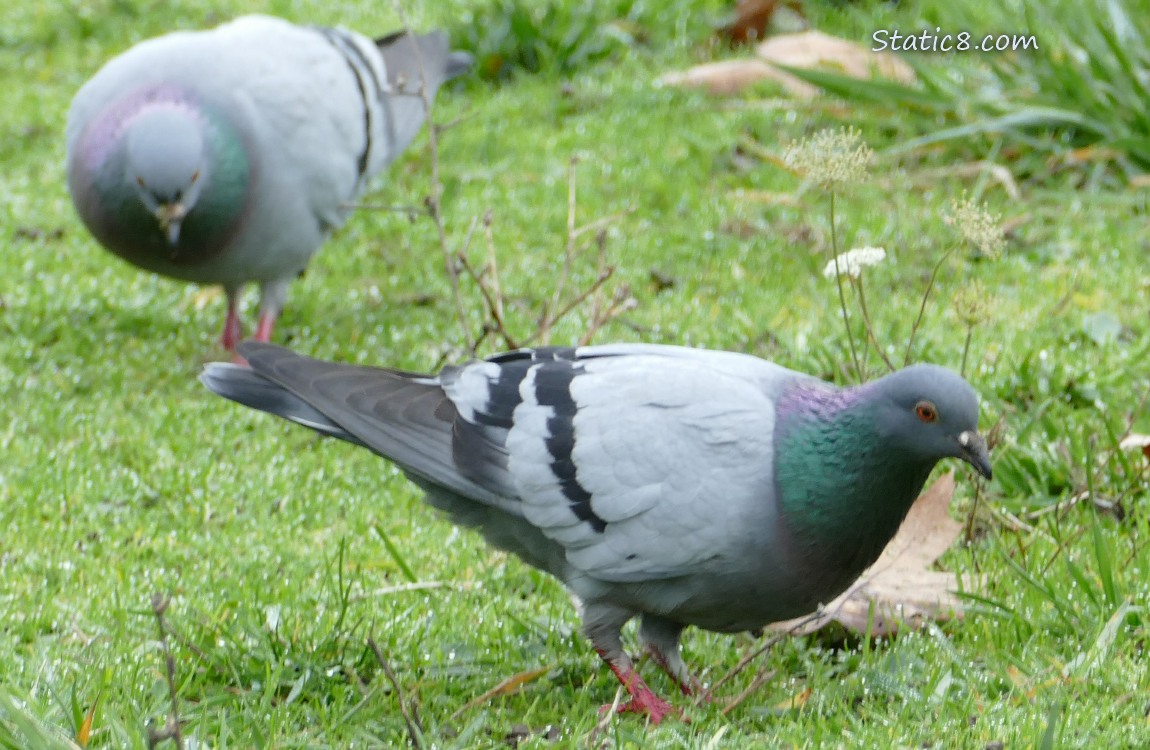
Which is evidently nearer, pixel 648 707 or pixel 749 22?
pixel 648 707

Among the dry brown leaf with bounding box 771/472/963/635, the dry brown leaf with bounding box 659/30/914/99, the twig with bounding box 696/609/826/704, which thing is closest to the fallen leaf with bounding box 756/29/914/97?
the dry brown leaf with bounding box 659/30/914/99

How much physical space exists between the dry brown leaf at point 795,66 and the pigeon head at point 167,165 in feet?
9.83

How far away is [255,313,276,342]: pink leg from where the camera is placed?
5113 mm

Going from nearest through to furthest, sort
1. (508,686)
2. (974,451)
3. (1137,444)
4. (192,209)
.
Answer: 1. (974,451)
2. (508,686)
3. (1137,444)
4. (192,209)

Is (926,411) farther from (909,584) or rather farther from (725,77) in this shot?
(725,77)

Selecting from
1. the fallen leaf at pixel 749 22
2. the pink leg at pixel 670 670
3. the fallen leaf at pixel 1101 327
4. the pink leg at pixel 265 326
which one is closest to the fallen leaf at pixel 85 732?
the pink leg at pixel 670 670

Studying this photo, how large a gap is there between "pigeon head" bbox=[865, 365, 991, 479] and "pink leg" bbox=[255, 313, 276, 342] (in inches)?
116

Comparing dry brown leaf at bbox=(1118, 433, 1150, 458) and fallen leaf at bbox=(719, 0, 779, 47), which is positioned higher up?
fallen leaf at bbox=(719, 0, 779, 47)

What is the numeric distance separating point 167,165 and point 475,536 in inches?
66.4

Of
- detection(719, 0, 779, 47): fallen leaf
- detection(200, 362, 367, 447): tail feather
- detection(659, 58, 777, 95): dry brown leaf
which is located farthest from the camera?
detection(719, 0, 779, 47): fallen leaf

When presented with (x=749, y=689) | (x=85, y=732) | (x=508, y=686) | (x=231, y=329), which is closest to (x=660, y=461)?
(x=749, y=689)

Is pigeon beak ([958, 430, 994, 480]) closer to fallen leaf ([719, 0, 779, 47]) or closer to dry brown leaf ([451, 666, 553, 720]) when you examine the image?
dry brown leaf ([451, 666, 553, 720])

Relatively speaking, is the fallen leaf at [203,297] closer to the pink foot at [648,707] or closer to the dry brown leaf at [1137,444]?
the pink foot at [648,707]

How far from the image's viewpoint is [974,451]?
104 inches
